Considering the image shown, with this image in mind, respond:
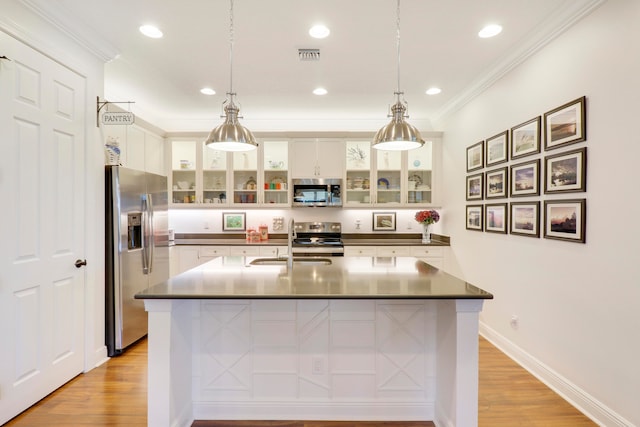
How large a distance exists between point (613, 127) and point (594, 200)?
45 centimetres

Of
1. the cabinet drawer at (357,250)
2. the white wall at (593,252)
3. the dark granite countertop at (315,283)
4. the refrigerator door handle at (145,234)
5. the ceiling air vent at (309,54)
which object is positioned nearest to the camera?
the dark granite countertop at (315,283)

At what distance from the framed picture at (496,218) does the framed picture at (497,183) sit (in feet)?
0.33

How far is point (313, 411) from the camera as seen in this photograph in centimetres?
213

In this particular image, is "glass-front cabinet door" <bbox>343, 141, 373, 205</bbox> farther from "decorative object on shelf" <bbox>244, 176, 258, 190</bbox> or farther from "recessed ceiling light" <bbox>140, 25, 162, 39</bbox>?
"recessed ceiling light" <bbox>140, 25, 162, 39</bbox>

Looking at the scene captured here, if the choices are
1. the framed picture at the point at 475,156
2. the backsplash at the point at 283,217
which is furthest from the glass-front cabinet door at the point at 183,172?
the framed picture at the point at 475,156

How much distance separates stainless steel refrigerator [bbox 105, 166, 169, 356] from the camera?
117 inches

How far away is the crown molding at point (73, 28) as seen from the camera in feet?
7.45

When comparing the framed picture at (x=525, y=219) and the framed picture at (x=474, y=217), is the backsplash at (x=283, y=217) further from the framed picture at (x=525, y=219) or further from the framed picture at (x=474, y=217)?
the framed picture at (x=525, y=219)

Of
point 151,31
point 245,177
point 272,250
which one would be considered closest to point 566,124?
point 151,31

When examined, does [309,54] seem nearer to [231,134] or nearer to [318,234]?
[231,134]

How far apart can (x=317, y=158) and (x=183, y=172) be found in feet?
6.39

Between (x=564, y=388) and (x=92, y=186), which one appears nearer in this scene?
(x=564, y=388)

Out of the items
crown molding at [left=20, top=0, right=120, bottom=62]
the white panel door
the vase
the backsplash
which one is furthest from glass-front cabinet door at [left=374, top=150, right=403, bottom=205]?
the white panel door

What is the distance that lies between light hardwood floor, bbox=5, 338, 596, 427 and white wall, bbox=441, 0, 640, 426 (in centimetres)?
17
